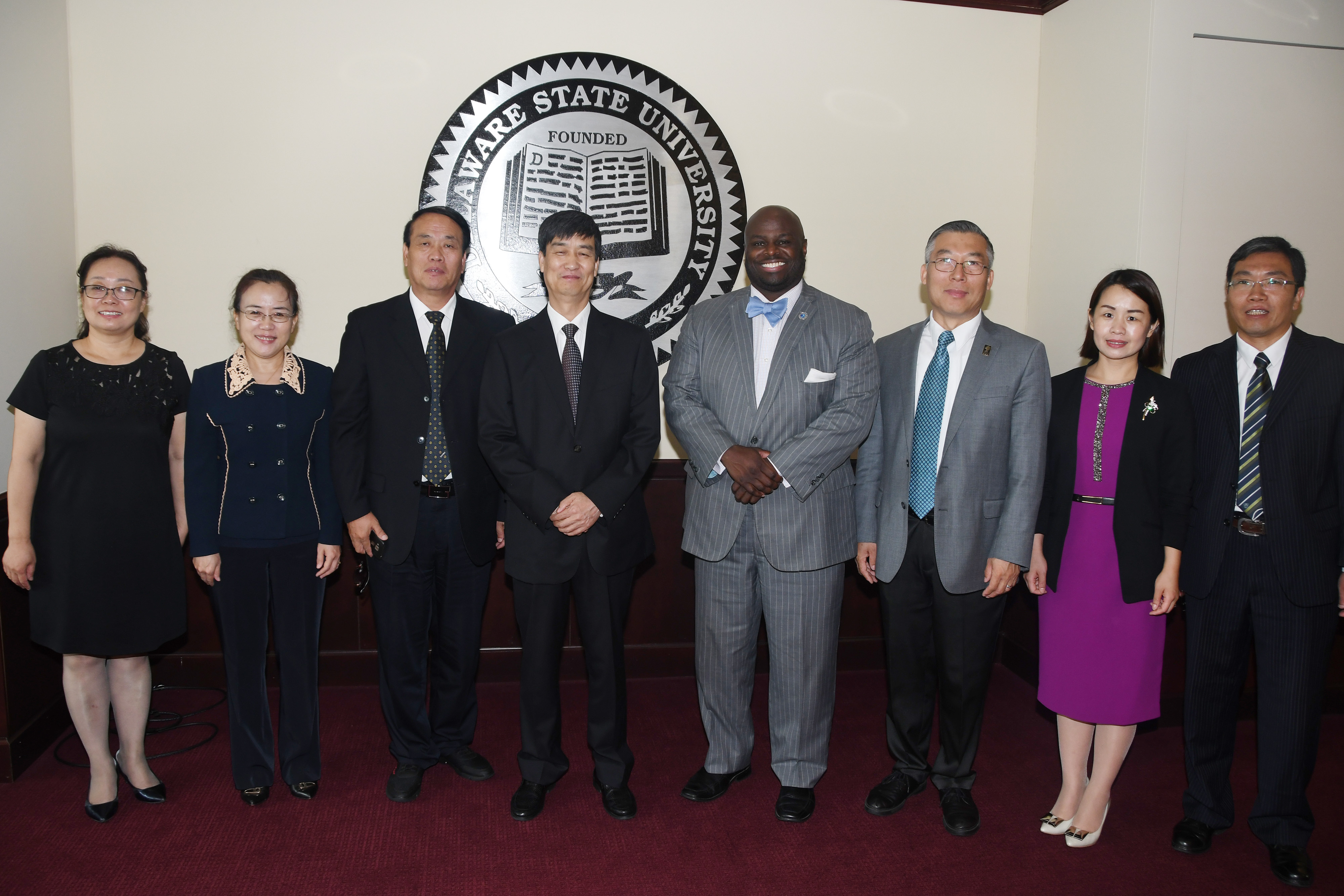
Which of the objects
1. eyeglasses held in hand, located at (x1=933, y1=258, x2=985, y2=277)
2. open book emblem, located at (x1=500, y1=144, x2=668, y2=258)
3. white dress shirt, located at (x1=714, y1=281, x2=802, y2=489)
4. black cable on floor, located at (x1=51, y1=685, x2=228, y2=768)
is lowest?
black cable on floor, located at (x1=51, y1=685, x2=228, y2=768)

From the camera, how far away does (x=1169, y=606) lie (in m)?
2.66

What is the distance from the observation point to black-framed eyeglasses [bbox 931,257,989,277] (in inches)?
109

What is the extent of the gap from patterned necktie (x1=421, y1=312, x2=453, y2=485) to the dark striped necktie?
419 mm

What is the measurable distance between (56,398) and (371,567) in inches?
42.0

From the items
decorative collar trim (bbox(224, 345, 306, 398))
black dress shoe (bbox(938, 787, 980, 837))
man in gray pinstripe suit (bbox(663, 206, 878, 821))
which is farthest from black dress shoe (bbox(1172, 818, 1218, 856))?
decorative collar trim (bbox(224, 345, 306, 398))

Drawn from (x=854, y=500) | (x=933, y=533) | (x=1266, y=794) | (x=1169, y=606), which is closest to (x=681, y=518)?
(x=854, y=500)

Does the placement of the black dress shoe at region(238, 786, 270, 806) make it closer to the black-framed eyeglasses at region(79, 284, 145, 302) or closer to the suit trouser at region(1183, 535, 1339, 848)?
the black-framed eyeglasses at region(79, 284, 145, 302)

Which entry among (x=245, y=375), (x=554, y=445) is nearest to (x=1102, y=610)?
(x=554, y=445)

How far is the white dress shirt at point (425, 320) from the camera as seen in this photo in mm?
2941

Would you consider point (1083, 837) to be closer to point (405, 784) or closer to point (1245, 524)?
point (1245, 524)

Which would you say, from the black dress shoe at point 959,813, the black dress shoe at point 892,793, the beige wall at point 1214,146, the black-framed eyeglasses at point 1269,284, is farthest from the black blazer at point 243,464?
the beige wall at point 1214,146

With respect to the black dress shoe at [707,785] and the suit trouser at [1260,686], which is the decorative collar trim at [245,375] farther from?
the suit trouser at [1260,686]

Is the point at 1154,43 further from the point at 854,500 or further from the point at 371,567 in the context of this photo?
the point at 371,567

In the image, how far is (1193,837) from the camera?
2.73 m
